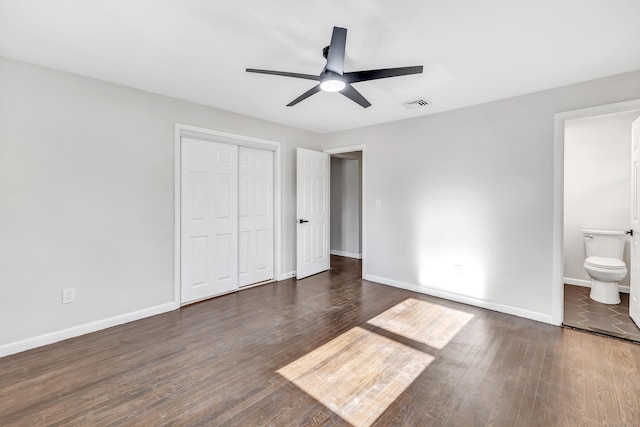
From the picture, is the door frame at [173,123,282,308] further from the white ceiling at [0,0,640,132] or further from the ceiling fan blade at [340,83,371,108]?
the ceiling fan blade at [340,83,371,108]

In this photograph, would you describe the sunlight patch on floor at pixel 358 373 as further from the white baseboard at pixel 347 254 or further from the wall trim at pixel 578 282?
the white baseboard at pixel 347 254

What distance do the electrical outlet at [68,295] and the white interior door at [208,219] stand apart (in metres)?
1.02

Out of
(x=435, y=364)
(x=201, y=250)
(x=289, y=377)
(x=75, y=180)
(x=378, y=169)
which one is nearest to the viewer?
(x=289, y=377)

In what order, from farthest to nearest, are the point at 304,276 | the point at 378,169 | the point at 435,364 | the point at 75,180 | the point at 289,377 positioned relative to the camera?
the point at 304,276 → the point at 378,169 → the point at 75,180 → the point at 435,364 → the point at 289,377

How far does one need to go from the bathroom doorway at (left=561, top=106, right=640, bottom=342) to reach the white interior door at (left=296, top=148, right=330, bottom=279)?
11.0 ft

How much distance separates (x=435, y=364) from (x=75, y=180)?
11.8 feet

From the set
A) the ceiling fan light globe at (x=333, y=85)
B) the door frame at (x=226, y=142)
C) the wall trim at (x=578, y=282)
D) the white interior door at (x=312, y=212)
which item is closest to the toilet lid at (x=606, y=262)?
the wall trim at (x=578, y=282)

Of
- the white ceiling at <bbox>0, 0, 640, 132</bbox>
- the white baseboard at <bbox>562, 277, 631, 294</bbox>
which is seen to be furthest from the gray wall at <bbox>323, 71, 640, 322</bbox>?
the white baseboard at <bbox>562, 277, 631, 294</bbox>

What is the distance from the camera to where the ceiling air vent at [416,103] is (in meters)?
3.38

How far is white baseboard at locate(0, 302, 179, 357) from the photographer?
2429 millimetres

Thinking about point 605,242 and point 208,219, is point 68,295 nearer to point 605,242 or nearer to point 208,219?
point 208,219

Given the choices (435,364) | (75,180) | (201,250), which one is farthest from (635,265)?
(75,180)

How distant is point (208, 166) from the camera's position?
3.73 m

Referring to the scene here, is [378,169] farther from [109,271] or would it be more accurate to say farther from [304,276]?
[109,271]
